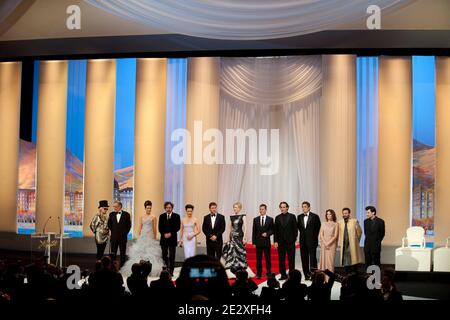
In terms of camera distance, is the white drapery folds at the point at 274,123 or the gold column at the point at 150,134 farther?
the gold column at the point at 150,134

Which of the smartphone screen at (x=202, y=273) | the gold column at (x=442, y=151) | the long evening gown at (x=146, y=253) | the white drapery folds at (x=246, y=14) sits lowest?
the long evening gown at (x=146, y=253)

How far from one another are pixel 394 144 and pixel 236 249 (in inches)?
153

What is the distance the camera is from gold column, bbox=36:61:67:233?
40.5 ft

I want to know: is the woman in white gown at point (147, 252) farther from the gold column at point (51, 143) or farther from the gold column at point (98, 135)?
the gold column at point (51, 143)

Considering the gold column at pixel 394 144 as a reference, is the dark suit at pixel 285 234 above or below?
below

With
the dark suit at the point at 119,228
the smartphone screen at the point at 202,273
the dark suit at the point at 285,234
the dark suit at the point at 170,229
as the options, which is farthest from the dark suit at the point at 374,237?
the smartphone screen at the point at 202,273

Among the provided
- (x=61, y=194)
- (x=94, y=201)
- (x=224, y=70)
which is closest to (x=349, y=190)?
(x=224, y=70)

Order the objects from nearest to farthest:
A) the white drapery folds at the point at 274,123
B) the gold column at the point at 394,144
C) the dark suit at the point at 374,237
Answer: the dark suit at the point at 374,237, the gold column at the point at 394,144, the white drapery folds at the point at 274,123

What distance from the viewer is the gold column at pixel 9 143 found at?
1270 centimetres

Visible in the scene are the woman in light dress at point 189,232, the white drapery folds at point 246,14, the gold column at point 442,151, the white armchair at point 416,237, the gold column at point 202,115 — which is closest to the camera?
the white drapery folds at point 246,14

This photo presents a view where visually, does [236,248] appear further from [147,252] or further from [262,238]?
[147,252]

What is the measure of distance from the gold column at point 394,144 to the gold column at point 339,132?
600 millimetres

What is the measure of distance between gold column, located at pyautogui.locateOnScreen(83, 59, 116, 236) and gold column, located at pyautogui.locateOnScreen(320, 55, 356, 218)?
4326 millimetres
